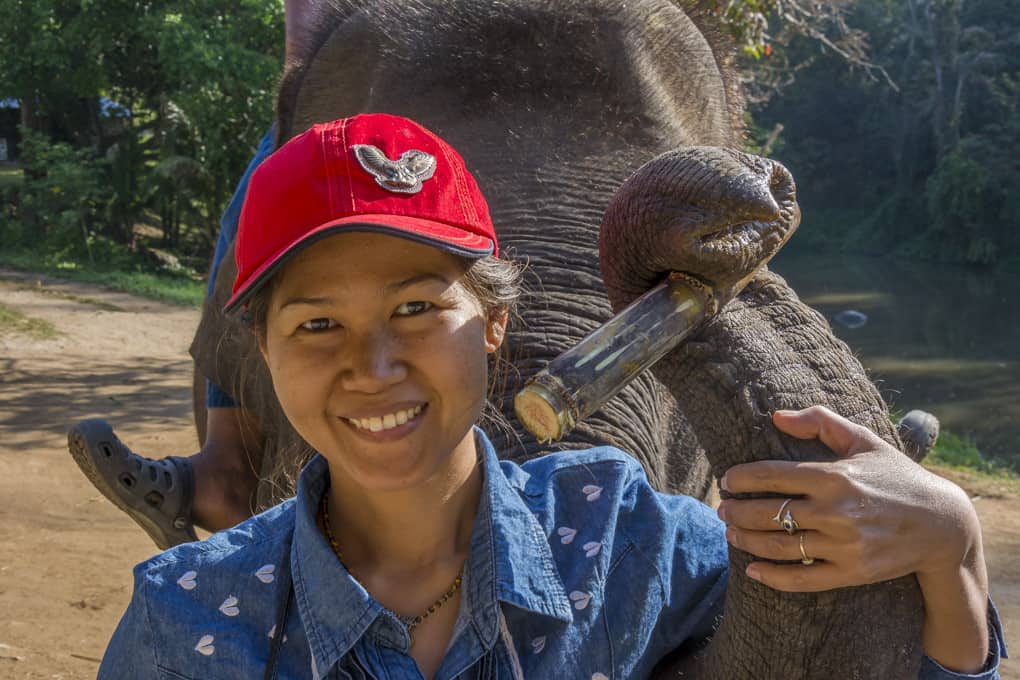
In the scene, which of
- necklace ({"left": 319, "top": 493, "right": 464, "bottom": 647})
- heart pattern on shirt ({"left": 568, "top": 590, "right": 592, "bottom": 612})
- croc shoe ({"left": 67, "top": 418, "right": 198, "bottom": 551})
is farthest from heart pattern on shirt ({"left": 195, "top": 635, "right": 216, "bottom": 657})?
croc shoe ({"left": 67, "top": 418, "right": 198, "bottom": 551})

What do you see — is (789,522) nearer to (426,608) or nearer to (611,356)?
(611,356)

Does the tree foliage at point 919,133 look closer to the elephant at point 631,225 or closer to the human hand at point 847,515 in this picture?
the elephant at point 631,225

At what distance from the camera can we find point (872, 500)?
1.38 m

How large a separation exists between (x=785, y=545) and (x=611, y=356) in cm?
30

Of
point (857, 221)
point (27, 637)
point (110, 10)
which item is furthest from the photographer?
point (857, 221)

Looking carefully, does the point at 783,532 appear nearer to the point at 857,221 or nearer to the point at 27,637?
the point at 27,637

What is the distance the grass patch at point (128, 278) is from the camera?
14.5m

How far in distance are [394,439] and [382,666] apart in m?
0.29

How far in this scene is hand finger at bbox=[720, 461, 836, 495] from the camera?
1.39 metres

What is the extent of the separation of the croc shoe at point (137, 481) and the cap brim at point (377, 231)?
2.11 m

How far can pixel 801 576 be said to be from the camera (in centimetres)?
143

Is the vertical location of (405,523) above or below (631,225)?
below

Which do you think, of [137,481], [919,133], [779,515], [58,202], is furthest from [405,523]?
[919,133]

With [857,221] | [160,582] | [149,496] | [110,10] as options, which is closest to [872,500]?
[160,582]
